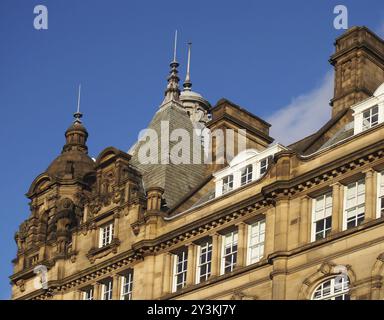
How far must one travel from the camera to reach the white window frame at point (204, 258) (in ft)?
200

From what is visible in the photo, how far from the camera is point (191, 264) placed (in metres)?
61.5

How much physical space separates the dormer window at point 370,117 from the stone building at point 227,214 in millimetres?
52

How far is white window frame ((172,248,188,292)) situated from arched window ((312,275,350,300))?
28.0 ft

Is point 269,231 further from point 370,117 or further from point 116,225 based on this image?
point 116,225

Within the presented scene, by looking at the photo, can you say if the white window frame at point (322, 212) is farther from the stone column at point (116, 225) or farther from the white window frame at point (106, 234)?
the white window frame at point (106, 234)

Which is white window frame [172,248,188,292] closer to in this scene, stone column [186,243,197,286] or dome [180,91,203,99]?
stone column [186,243,197,286]

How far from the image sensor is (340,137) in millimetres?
59969

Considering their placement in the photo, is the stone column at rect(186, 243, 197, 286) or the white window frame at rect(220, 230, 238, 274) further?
Result: the stone column at rect(186, 243, 197, 286)

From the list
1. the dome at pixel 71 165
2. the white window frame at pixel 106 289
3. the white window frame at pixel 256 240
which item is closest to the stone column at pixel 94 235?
the white window frame at pixel 106 289

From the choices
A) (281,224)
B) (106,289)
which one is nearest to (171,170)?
(106,289)

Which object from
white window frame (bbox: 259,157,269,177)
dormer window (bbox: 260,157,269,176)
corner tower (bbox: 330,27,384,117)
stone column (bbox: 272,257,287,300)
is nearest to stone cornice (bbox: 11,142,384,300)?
stone column (bbox: 272,257,287,300)

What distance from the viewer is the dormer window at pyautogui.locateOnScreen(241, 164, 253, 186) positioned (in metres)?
62.3

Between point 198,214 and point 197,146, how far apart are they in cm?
1129
